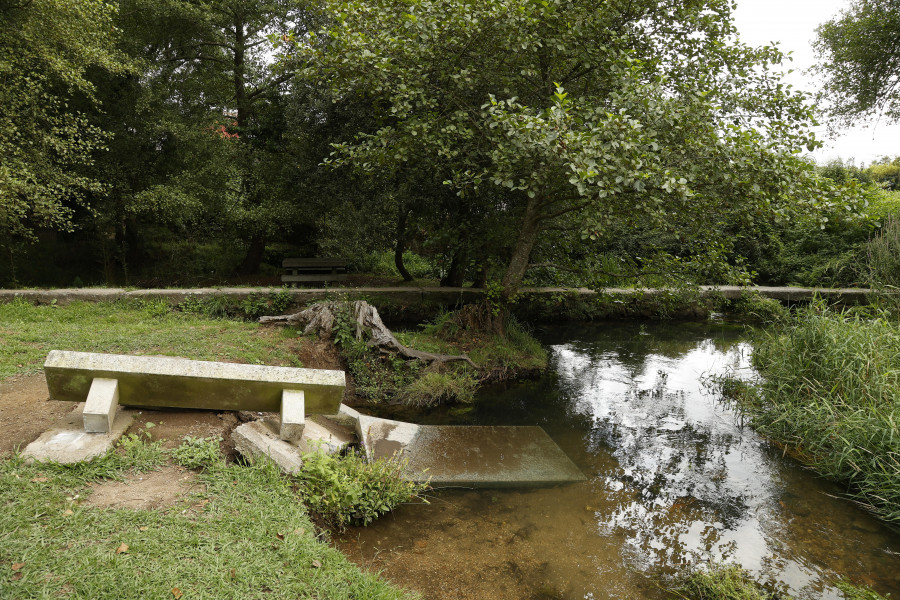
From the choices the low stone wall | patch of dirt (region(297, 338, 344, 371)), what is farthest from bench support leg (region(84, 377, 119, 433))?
the low stone wall

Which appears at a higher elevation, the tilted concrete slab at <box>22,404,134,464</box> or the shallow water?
the tilted concrete slab at <box>22,404,134,464</box>

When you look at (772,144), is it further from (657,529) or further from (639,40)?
(657,529)

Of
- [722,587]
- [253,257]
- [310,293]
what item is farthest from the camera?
[253,257]

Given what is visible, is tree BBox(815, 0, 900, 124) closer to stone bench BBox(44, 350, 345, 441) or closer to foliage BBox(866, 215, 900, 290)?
foliage BBox(866, 215, 900, 290)

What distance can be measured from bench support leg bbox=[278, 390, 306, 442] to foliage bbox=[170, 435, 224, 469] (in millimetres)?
493

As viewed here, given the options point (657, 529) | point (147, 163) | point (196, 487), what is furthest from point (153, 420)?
point (147, 163)

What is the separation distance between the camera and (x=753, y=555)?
3.99 meters

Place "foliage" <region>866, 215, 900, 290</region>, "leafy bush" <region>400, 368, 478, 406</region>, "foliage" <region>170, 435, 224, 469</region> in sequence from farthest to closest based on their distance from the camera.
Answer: "foliage" <region>866, 215, 900, 290</region>, "leafy bush" <region>400, 368, 478, 406</region>, "foliage" <region>170, 435, 224, 469</region>

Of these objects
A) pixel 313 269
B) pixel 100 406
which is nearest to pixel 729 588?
pixel 100 406

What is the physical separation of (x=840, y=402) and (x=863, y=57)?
35.3 feet

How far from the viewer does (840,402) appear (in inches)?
223

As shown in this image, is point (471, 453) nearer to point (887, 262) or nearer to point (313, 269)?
point (887, 262)

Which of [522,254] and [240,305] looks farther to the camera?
[240,305]

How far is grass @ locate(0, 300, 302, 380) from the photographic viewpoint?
5879mm
